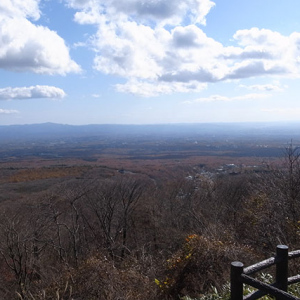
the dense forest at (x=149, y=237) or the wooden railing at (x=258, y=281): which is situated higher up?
the wooden railing at (x=258, y=281)

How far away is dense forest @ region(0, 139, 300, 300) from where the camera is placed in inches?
317

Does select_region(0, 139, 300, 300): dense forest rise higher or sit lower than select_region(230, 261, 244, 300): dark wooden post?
lower

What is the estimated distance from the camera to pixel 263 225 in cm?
1030

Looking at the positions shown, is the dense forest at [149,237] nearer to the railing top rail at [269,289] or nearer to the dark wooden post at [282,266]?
the dark wooden post at [282,266]

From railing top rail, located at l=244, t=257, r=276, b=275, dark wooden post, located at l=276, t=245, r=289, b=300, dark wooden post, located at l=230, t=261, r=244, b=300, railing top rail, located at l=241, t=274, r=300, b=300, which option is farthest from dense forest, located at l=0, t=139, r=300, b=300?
railing top rail, located at l=241, t=274, r=300, b=300

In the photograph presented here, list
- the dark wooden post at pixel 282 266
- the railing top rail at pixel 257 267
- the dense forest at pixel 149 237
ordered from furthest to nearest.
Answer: the dense forest at pixel 149 237 < the dark wooden post at pixel 282 266 < the railing top rail at pixel 257 267

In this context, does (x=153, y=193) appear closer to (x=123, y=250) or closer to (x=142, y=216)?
(x=142, y=216)

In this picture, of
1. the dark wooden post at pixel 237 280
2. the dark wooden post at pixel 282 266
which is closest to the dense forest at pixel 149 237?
the dark wooden post at pixel 282 266

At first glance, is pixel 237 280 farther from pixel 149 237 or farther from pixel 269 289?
pixel 149 237

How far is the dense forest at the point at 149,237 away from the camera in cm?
806

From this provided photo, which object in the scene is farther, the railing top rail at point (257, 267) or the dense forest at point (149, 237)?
the dense forest at point (149, 237)

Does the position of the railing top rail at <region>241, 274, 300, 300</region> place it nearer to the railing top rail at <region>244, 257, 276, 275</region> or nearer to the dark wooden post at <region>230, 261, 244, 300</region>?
the dark wooden post at <region>230, 261, 244, 300</region>

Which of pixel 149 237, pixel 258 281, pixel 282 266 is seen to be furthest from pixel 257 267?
pixel 149 237

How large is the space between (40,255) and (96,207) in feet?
14.5
